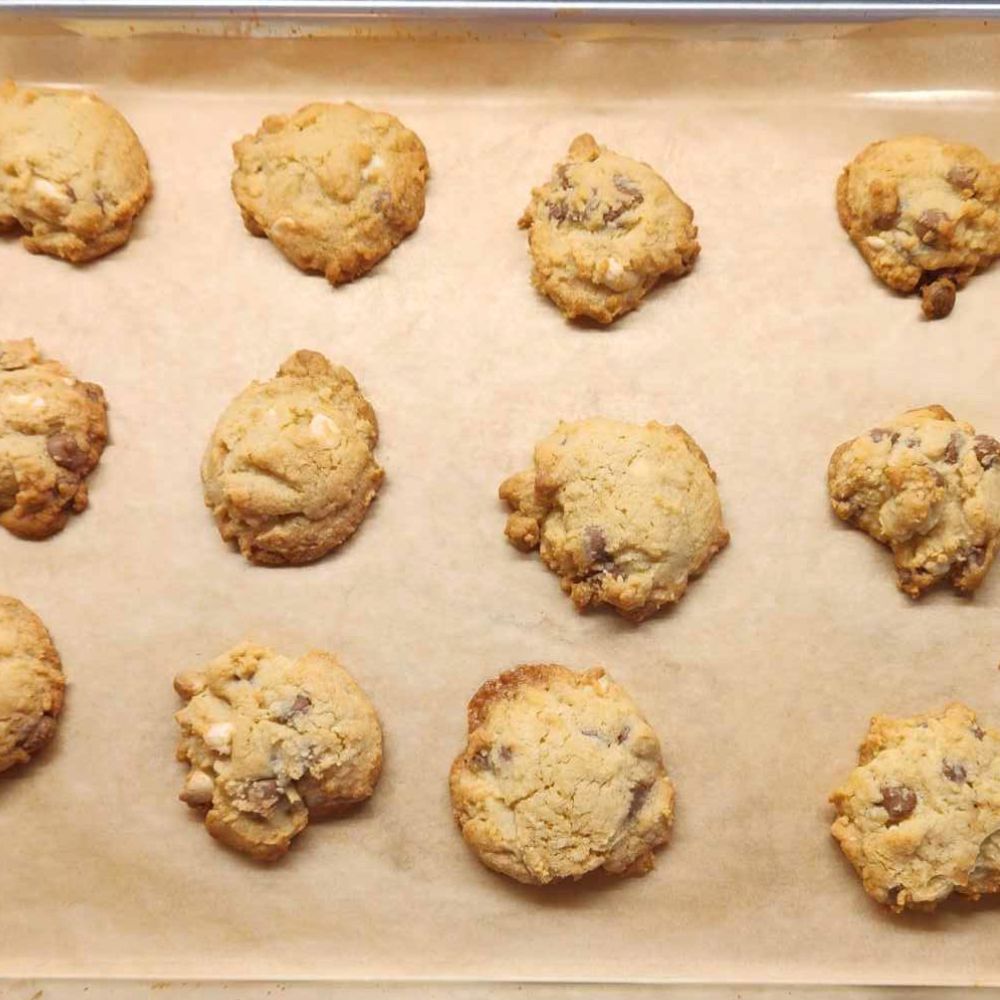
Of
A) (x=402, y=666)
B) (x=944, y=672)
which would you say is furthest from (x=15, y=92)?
(x=944, y=672)

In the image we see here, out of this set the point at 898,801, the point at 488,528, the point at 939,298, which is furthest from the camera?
the point at 939,298

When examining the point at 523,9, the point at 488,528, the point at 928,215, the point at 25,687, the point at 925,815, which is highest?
the point at 523,9

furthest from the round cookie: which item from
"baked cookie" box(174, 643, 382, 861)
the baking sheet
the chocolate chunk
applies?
"baked cookie" box(174, 643, 382, 861)

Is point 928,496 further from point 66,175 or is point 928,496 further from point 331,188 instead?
point 66,175

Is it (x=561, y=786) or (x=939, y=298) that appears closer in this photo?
(x=561, y=786)

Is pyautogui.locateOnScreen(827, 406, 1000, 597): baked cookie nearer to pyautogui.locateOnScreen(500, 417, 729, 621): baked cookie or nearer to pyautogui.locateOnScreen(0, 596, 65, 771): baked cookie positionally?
pyautogui.locateOnScreen(500, 417, 729, 621): baked cookie

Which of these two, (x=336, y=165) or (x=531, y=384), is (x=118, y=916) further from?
(x=336, y=165)

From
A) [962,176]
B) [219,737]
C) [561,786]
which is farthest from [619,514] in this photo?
[962,176]

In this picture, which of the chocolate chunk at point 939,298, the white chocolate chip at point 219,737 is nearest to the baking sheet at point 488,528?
the chocolate chunk at point 939,298
